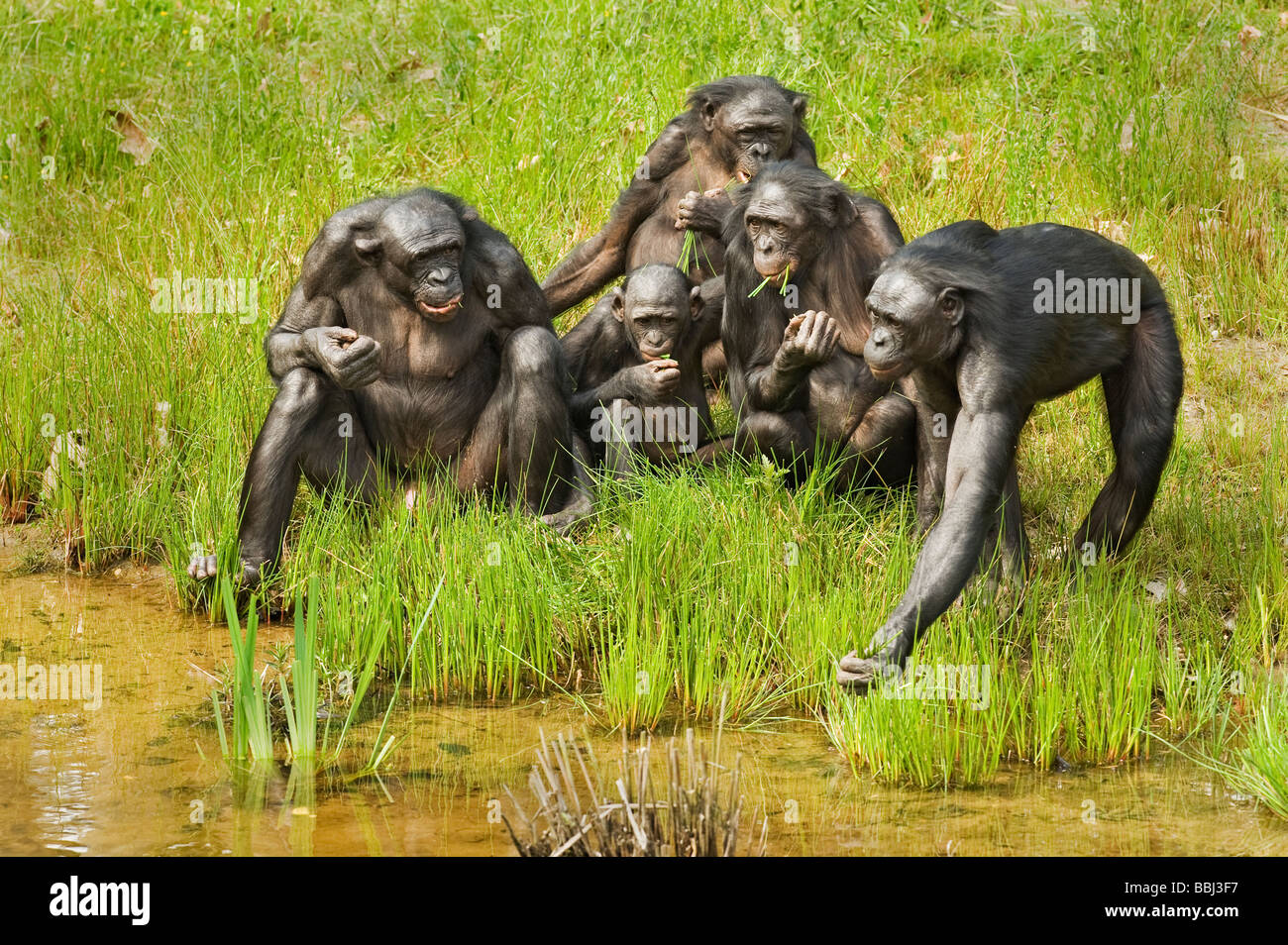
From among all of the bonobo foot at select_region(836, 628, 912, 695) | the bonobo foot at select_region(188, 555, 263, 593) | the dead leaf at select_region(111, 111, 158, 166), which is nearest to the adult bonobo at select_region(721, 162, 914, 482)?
→ the bonobo foot at select_region(836, 628, 912, 695)

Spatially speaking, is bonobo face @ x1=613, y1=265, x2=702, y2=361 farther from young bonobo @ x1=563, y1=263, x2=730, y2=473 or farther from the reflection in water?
the reflection in water

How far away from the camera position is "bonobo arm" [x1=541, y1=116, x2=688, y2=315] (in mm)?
7590

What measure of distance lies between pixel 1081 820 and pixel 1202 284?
176 inches

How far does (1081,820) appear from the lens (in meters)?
4.56

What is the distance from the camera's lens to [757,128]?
717 cm

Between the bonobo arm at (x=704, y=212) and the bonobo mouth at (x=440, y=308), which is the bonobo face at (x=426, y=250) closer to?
the bonobo mouth at (x=440, y=308)

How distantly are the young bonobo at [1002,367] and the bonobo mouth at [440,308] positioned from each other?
1940 millimetres

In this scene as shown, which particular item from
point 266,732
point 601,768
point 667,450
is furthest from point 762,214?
point 266,732

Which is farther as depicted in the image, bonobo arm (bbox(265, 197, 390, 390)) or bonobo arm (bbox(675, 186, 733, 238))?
bonobo arm (bbox(675, 186, 733, 238))

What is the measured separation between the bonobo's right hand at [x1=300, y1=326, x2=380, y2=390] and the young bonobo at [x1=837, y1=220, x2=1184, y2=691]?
2081 millimetres

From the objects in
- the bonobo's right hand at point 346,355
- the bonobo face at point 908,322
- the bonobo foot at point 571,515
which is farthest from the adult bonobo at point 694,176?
the bonobo face at point 908,322

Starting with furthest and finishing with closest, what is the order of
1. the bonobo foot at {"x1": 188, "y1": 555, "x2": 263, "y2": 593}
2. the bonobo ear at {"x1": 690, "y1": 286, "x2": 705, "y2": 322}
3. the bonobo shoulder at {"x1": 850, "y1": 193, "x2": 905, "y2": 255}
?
1. the bonobo ear at {"x1": 690, "y1": 286, "x2": 705, "y2": 322}
2. the bonobo shoulder at {"x1": 850, "y1": 193, "x2": 905, "y2": 255}
3. the bonobo foot at {"x1": 188, "y1": 555, "x2": 263, "y2": 593}

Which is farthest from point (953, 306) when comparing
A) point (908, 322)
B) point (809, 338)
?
point (809, 338)

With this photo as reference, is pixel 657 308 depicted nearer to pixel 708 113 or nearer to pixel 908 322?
pixel 708 113
